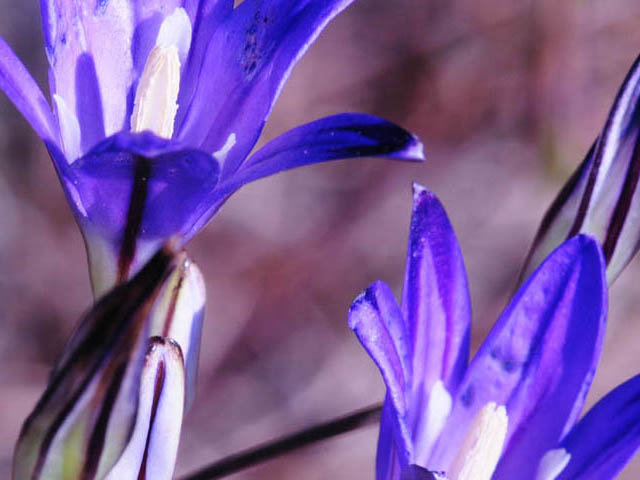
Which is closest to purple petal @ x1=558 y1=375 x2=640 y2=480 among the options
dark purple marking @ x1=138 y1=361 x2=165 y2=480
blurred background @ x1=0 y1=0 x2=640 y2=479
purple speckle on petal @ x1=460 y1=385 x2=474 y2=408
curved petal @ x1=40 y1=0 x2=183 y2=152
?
purple speckle on petal @ x1=460 y1=385 x2=474 y2=408

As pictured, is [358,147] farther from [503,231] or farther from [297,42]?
[503,231]

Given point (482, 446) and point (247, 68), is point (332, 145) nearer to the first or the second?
point (247, 68)

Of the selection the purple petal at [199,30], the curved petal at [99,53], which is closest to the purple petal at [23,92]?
the curved petal at [99,53]

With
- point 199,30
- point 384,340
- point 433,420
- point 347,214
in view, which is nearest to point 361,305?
point 384,340

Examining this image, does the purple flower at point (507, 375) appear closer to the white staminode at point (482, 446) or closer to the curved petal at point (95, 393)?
the white staminode at point (482, 446)

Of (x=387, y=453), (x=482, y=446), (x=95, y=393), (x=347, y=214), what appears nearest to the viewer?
Result: (x=95, y=393)
